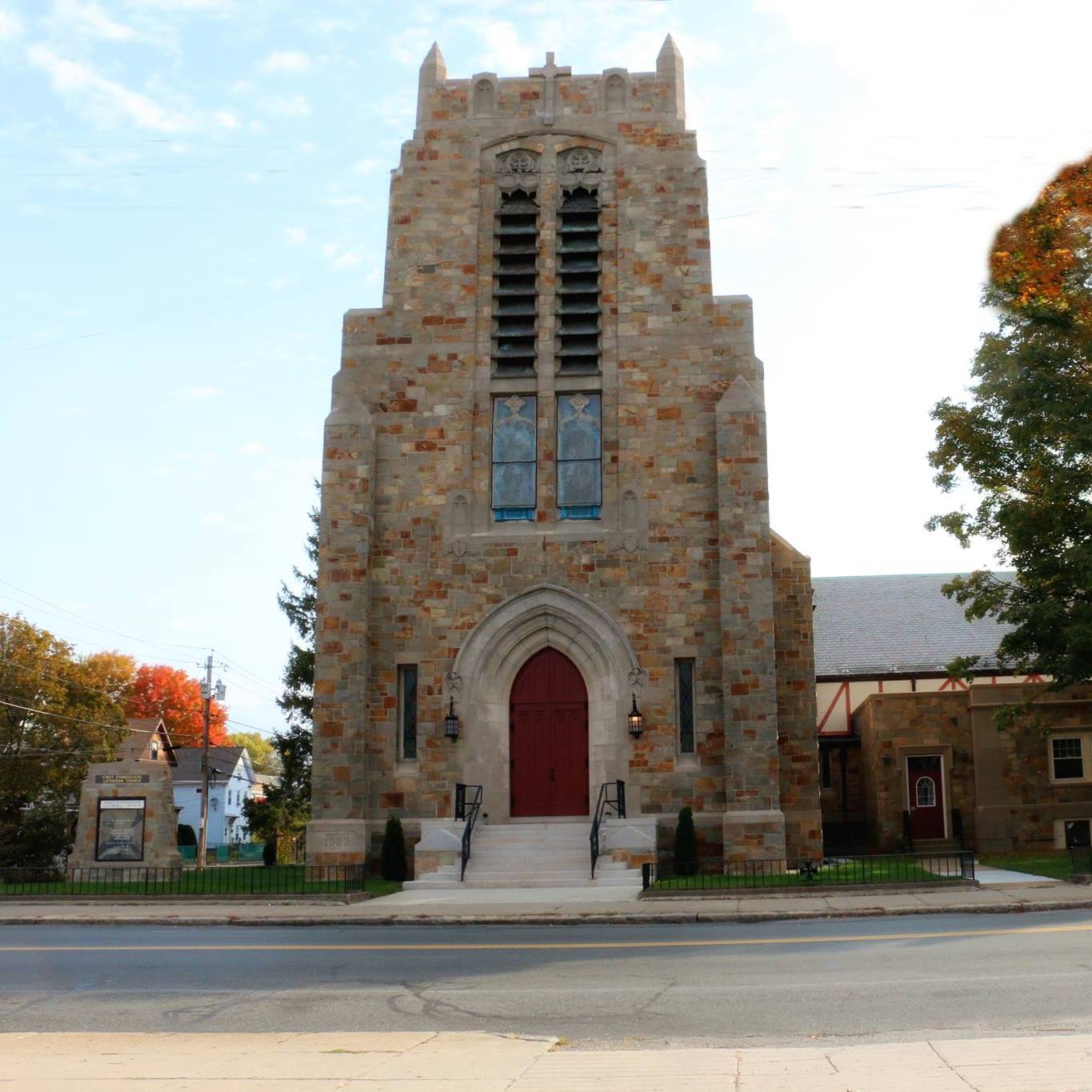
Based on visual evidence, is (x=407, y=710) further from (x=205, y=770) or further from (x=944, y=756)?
(x=205, y=770)

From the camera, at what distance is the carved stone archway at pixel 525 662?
969 inches

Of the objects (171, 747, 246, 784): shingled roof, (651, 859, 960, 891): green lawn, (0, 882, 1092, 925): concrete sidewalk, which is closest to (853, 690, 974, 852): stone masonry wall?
(651, 859, 960, 891): green lawn

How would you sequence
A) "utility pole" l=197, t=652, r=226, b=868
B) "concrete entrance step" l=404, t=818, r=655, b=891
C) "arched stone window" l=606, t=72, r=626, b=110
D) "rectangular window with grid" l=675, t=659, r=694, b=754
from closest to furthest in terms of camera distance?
"concrete entrance step" l=404, t=818, r=655, b=891, "rectangular window with grid" l=675, t=659, r=694, b=754, "arched stone window" l=606, t=72, r=626, b=110, "utility pole" l=197, t=652, r=226, b=868

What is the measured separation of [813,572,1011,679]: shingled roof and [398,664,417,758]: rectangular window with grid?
47.6 ft

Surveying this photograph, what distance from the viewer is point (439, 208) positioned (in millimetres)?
27266

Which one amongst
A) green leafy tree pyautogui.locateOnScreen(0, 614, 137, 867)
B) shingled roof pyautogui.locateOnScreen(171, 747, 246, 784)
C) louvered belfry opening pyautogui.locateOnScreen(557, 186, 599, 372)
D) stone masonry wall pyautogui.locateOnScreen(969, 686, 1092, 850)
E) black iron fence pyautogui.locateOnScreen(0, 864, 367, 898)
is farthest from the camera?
shingled roof pyautogui.locateOnScreen(171, 747, 246, 784)

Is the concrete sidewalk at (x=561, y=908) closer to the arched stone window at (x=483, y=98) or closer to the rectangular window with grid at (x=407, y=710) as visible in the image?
the rectangular window with grid at (x=407, y=710)

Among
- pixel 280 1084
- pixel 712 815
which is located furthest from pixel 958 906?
pixel 280 1084

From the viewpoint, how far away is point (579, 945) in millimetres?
13672

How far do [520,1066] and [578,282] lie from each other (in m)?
21.5

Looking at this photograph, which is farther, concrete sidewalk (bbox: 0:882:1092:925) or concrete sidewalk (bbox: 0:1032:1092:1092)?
concrete sidewalk (bbox: 0:882:1092:925)

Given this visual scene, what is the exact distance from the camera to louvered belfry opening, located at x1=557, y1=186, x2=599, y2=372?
26.5m

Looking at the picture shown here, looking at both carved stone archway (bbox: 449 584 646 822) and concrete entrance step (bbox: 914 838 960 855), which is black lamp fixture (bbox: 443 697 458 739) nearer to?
carved stone archway (bbox: 449 584 646 822)

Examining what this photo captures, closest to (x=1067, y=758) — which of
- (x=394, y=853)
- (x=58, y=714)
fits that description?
(x=394, y=853)
